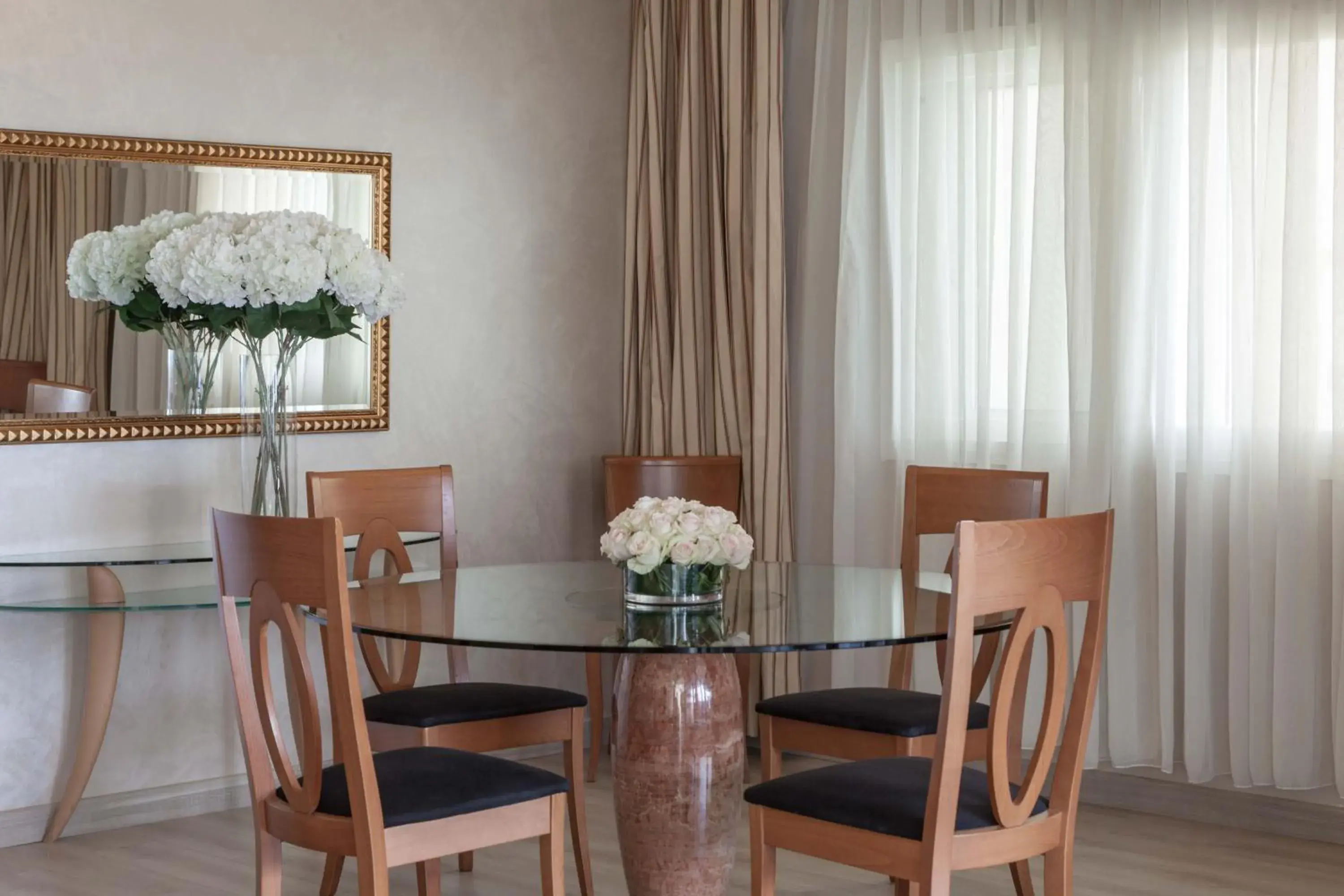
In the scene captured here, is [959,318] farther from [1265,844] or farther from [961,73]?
[1265,844]

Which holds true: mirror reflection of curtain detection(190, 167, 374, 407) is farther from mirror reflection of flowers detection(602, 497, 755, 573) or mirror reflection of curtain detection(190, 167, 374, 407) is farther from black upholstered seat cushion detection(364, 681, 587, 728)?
mirror reflection of flowers detection(602, 497, 755, 573)

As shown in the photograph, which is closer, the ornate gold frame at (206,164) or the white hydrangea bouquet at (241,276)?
the white hydrangea bouquet at (241,276)

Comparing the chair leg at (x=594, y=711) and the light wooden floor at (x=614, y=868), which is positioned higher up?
the chair leg at (x=594, y=711)

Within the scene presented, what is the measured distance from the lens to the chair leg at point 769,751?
3428 mm

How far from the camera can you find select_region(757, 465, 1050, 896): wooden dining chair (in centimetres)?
320

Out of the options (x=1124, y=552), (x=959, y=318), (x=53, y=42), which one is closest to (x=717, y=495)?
(x=959, y=318)

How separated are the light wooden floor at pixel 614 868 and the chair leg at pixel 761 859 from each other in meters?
0.97

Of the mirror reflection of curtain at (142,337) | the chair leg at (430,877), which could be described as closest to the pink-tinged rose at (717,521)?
the chair leg at (430,877)

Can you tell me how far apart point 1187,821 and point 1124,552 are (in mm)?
757

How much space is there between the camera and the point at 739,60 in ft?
16.3

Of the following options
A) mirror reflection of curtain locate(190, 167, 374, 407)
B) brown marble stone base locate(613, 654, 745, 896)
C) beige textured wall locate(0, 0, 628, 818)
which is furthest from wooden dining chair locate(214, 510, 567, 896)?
mirror reflection of curtain locate(190, 167, 374, 407)

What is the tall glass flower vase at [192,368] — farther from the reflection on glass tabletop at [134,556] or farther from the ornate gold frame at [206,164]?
the reflection on glass tabletop at [134,556]

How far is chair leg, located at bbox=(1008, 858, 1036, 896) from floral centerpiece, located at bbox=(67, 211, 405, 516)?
192 centimetres

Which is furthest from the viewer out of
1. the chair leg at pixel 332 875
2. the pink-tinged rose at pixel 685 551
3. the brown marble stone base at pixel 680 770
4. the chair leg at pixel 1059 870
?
the chair leg at pixel 332 875
